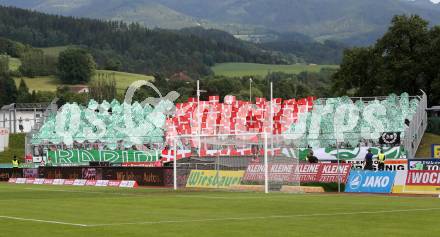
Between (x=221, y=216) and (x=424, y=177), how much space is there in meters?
17.4

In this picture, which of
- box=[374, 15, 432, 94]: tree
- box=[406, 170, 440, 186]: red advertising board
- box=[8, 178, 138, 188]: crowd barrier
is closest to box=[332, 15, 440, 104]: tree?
box=[374, 15, 432, 94]: tree

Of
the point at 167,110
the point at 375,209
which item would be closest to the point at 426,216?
the point at 375,209

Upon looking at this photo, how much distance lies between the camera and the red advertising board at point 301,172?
4819cm

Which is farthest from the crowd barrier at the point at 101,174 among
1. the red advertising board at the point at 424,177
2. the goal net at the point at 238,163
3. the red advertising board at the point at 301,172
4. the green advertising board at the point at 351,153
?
the red advertising board at the point at 424,177

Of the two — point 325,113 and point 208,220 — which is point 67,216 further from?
point 325,113

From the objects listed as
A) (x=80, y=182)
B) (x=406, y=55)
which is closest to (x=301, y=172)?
(x=80, y=182)

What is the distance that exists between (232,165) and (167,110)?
49.4 meters

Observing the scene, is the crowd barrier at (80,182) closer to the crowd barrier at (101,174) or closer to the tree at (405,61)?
the crowd barrier at (101,174)

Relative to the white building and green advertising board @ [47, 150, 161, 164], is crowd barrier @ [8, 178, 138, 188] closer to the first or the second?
green advertising board @ [47, 150, 161, 164]

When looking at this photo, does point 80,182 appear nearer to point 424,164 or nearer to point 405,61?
point 424,164

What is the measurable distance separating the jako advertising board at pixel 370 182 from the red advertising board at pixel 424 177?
0.92 m

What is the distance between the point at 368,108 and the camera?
7825 cm

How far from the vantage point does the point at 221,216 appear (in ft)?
95.7

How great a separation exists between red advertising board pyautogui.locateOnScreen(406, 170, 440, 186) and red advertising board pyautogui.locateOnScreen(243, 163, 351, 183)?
440 cm
